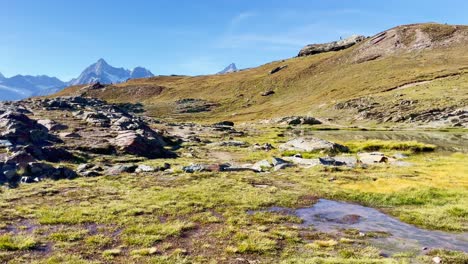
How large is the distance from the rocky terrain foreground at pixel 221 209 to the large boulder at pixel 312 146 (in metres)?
14.0

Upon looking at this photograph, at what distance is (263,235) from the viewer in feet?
75.7

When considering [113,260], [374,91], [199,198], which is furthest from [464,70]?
[113,260]

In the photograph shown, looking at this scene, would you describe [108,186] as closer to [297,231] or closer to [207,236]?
[207,236]

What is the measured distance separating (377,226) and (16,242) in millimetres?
21660

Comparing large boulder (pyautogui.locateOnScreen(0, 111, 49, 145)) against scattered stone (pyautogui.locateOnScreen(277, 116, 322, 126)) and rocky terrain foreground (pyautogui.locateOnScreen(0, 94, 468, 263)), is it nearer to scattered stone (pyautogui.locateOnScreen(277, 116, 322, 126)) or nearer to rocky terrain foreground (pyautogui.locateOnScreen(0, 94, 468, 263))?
rocky terrain foreground (pyautogui.locateOnScreen(0, 94, 468, 263))

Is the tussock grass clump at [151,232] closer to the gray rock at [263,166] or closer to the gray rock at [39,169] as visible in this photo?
the gray rock at [39,169]

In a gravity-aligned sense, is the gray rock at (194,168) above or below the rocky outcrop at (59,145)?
below

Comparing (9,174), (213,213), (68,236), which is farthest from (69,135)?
(68,236)

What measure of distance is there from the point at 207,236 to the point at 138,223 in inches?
193

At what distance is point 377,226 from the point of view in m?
26.4

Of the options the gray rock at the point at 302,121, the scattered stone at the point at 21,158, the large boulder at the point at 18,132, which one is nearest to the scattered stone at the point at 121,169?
the scattered stone at the point at 21,158

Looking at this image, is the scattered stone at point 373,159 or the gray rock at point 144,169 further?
the scattered stone at point 373,159

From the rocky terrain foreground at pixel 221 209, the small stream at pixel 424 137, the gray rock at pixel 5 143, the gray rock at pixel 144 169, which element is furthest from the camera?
the small stream at pixel 424 137

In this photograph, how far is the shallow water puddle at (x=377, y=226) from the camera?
74.5ft
